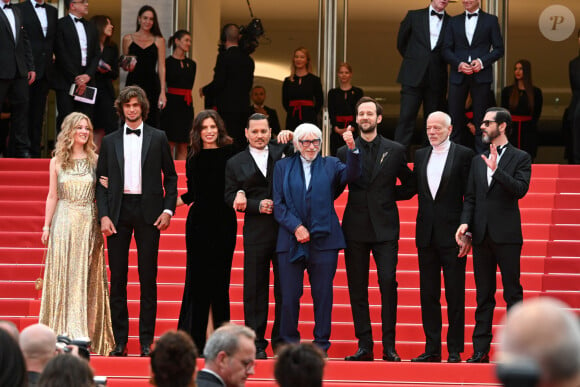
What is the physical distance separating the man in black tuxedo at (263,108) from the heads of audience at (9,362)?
37.9 ft

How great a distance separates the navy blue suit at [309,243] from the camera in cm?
805

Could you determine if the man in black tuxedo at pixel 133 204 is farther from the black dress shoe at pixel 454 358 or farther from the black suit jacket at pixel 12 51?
the black suit jacket at pixel 12 51

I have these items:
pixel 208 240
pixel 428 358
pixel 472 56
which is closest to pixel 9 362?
pixel 208 240

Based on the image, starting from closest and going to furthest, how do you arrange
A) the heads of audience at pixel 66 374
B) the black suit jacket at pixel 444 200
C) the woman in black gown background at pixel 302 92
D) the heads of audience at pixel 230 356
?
the heads of audience at pixel 66 374 → the heads of audience at pixel 230 356 → the black suit jacket at pixel 444 200 → the woman in black gown background at pixel 302 92

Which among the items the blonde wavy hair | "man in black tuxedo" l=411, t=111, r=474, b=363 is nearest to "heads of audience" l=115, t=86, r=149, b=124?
the blonde wavy hair

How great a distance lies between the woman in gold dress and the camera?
8391 millimetres

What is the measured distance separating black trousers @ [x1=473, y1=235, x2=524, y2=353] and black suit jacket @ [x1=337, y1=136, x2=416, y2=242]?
634mm

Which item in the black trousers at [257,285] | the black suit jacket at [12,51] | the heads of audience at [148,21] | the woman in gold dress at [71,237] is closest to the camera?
the black trousers at [257,285]

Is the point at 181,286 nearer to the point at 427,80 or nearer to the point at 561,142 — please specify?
the point at 427,80

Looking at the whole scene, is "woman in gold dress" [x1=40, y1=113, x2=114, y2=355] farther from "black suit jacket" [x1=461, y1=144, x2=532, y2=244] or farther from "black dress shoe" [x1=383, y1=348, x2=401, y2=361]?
"black suit jacket" [x1=461, y1=144, x2=532, y2=244]

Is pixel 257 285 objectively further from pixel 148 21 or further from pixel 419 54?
pixel 148 21

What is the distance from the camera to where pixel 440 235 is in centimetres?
817

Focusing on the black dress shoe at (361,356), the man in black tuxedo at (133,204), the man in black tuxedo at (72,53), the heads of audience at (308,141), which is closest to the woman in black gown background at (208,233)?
the man in black tuxedo at (133,204)

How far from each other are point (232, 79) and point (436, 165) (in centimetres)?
451
